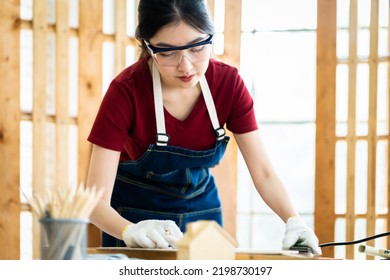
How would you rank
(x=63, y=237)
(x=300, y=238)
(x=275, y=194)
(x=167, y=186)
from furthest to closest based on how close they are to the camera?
(x=167, y=186) < (x=275, y=194) < (x=300, y=238) < (x=63, y=237)

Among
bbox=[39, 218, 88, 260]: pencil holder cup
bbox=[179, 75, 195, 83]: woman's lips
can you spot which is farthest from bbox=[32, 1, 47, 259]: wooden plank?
bbox=[39, 218, 88, 260]: pencil holder cup

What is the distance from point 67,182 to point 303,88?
1533 millimetres

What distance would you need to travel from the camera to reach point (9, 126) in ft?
12.4

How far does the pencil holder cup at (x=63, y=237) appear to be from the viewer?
3.27 feet

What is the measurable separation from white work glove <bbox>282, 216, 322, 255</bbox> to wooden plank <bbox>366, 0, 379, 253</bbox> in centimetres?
223

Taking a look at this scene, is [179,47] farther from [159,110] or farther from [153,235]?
[153,235]

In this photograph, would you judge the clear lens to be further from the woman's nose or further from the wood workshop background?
the wood workshop background

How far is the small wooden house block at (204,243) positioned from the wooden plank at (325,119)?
2865mm

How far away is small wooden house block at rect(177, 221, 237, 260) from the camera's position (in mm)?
1049

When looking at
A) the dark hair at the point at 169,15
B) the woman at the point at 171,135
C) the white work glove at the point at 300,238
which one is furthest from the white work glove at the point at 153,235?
the dark hair at the point at 169,15

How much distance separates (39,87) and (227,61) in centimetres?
107

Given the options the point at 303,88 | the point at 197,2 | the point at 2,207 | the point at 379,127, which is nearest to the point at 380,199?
the point at 379,127

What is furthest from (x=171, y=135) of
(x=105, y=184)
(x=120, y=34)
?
(x=120, y=34)
